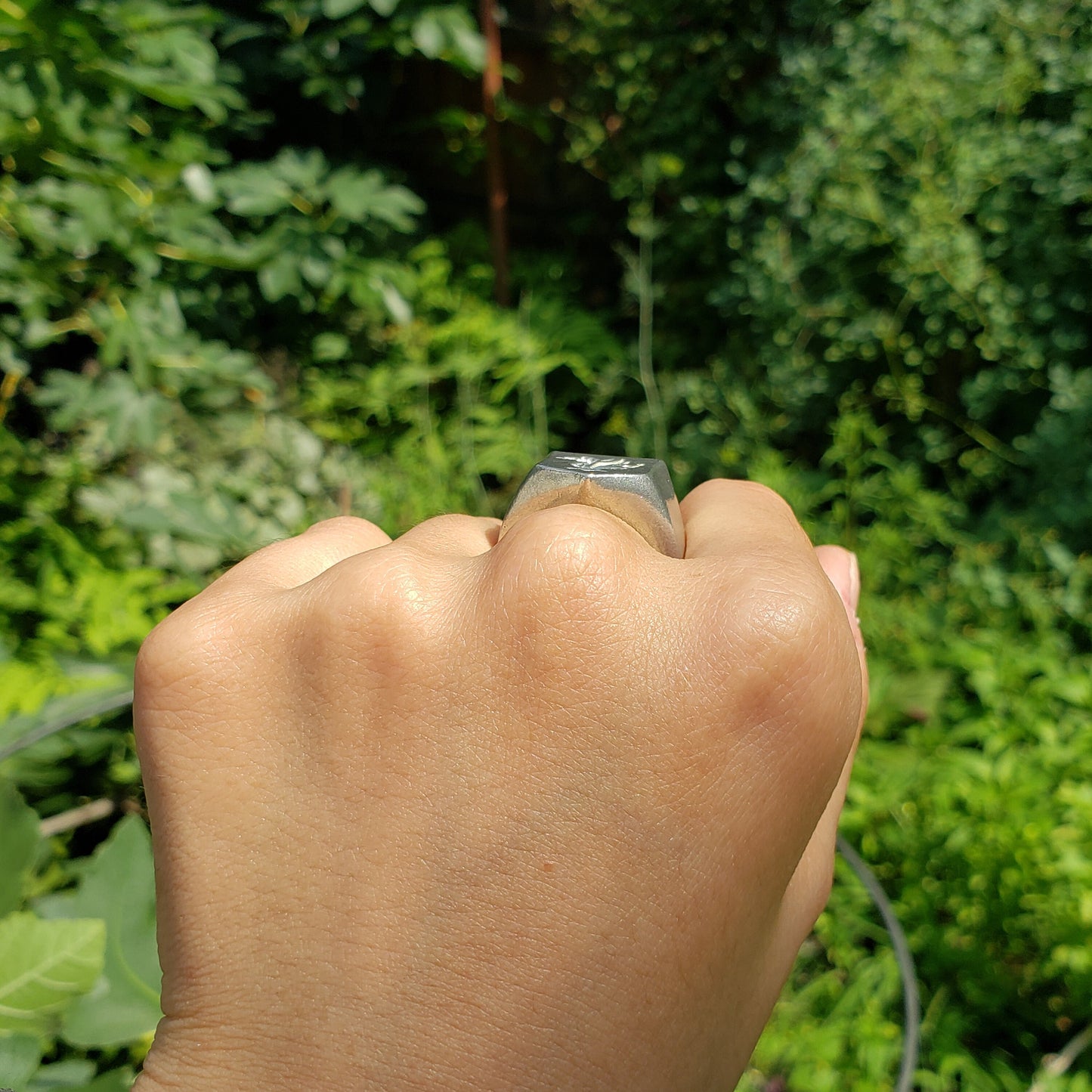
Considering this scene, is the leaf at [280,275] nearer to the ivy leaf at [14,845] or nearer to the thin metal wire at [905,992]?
the ivy leaf at [14,845]

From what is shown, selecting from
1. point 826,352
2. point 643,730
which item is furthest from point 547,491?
point 826,352

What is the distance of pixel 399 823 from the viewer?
20.2 inches

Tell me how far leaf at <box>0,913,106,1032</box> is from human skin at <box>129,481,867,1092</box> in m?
0.26

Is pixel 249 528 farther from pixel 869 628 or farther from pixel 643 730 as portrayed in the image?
pixel 643 730

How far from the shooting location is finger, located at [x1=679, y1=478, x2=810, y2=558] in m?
0.61

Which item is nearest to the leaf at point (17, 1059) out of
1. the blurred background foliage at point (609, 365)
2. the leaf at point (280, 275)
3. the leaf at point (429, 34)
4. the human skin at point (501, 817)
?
the blurred background foliage at point (609, 365)

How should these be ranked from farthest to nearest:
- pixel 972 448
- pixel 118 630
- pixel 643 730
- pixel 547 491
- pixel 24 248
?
pixel 972 448, pixel 24 248, pixel 118 630, pixel 547 491, pixel 643 730

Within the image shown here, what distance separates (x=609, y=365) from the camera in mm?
3330

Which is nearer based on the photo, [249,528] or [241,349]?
[249,528]

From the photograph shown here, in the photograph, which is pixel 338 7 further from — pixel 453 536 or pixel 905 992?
pixel 905 992

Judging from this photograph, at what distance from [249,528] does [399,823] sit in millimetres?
1938

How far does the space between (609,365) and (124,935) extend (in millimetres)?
2757

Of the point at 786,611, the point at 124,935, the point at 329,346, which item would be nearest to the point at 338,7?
the point at 329,346

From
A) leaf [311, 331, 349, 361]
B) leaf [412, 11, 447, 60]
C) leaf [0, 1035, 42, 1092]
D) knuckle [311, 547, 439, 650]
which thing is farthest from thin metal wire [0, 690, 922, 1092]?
leaf [412, 11, 447, 60]
